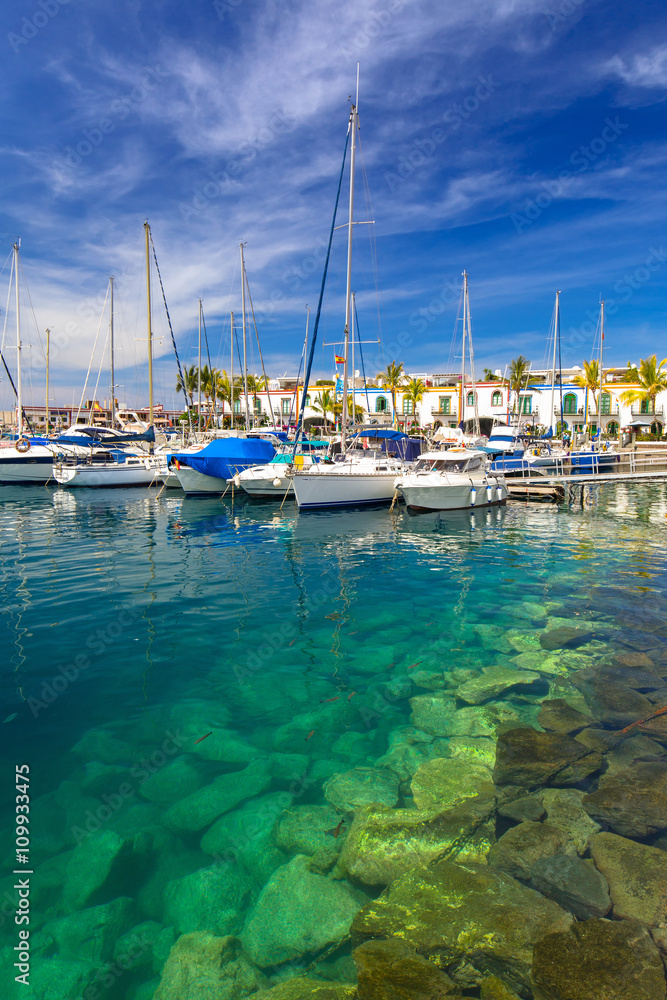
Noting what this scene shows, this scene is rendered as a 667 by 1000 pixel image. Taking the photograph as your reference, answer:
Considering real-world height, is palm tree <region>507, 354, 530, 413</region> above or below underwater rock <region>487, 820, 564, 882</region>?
above

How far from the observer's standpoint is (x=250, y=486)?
29.8 m

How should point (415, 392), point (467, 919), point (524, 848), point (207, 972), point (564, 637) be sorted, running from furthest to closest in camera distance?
point (415, 392)
point (564, 637)
point (524, 848)
point (467, 919)
point (207, 972)

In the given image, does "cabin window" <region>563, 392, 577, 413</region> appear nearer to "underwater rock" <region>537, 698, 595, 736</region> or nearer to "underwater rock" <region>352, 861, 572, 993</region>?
"underwater rock" <region>537, 698, 595, 736</region>

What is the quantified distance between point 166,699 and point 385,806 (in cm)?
370

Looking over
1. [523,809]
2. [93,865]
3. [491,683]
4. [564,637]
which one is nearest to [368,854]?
[523,809]

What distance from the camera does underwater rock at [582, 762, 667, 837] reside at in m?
5.02

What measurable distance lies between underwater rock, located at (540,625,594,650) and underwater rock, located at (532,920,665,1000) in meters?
5.80

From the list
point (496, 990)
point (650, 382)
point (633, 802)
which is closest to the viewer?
point (496, 990)

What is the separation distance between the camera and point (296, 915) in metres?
4.31

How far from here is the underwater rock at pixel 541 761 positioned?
5766 mm

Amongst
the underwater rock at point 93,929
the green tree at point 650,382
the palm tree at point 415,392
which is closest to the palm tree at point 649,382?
the green tree at point 650,382

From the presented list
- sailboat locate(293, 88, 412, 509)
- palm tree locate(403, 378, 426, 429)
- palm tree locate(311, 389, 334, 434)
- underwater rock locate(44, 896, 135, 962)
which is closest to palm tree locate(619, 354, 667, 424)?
palm tree locate(403, 378, 426, 429)

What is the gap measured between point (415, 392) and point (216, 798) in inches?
2672

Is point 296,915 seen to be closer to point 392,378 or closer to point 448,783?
point 448,783
